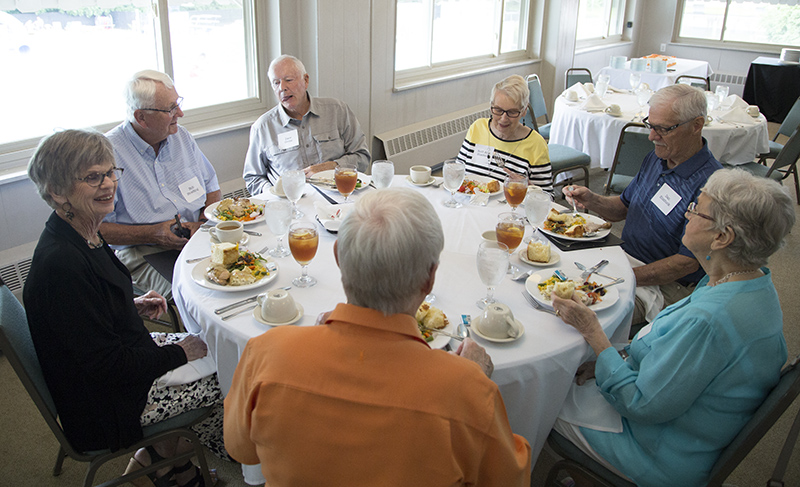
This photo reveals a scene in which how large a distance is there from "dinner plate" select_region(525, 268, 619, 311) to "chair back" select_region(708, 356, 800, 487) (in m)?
0.46

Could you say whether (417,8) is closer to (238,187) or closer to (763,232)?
(238,187)

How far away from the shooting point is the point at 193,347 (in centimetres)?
182

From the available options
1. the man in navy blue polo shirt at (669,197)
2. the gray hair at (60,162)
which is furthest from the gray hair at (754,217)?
the gray hair at (60,162)

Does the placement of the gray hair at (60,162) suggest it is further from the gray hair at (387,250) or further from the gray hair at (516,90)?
the gray hair at (516,90)

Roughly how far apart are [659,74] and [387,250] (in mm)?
6176

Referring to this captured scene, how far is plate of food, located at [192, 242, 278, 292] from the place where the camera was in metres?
1.75

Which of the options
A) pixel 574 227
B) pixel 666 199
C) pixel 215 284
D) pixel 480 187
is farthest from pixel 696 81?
pixel 215 284

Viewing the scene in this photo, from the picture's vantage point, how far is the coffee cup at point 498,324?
1503mm

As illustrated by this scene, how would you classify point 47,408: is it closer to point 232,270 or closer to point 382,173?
point 232,270

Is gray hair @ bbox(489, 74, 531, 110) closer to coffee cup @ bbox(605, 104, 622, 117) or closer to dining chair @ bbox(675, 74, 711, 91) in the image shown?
coffee cup @ bbox(605, 104, 622, 117)

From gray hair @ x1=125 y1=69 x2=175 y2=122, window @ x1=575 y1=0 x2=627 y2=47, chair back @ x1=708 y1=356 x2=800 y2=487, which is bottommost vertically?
chair back @ x1=708 y1=356 x2=800 y2=487

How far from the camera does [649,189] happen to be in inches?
97.1

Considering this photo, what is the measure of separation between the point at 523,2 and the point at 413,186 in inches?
201

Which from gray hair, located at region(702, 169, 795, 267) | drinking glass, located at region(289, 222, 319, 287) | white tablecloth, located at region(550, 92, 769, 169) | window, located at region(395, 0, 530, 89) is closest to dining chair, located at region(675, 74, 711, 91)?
white tablecloth, located at region(550, 92, 769, 169)
